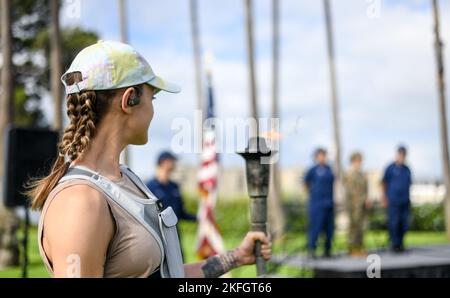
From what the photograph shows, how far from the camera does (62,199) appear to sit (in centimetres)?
177

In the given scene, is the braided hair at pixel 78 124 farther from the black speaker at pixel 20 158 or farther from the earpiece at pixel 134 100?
the black speaker at pixel 20 158

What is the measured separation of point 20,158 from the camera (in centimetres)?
848

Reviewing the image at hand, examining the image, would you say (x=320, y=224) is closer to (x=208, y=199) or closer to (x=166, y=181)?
(x=208, y=199)

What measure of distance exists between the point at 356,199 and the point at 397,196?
118 centimetres

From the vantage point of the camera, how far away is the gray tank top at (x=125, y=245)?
1825 millimetres

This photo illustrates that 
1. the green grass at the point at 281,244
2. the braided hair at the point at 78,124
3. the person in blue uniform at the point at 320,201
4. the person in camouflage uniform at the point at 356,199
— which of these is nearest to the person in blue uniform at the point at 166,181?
the green grass at the point at 281,244

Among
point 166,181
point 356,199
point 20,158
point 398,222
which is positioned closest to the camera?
point 166,181

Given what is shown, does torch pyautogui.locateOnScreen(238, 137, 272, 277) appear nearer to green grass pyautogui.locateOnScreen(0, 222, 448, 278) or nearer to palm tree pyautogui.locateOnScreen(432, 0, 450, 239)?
green grass pyautogui.locateOnScreen(0, 222, 448, 278)

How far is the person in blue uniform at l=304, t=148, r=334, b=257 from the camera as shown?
12578 millimetres

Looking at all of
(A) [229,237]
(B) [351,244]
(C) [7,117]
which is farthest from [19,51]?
(B) [351,244]

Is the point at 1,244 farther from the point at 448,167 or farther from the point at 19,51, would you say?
the point at 19,51

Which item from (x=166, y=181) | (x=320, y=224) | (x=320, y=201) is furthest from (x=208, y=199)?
(x=166, y=181)

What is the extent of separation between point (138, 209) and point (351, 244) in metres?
11.4

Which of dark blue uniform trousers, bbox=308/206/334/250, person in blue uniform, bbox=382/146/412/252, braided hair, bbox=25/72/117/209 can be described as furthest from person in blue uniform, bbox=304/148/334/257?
braided hair, bbox=25/72/117/209
